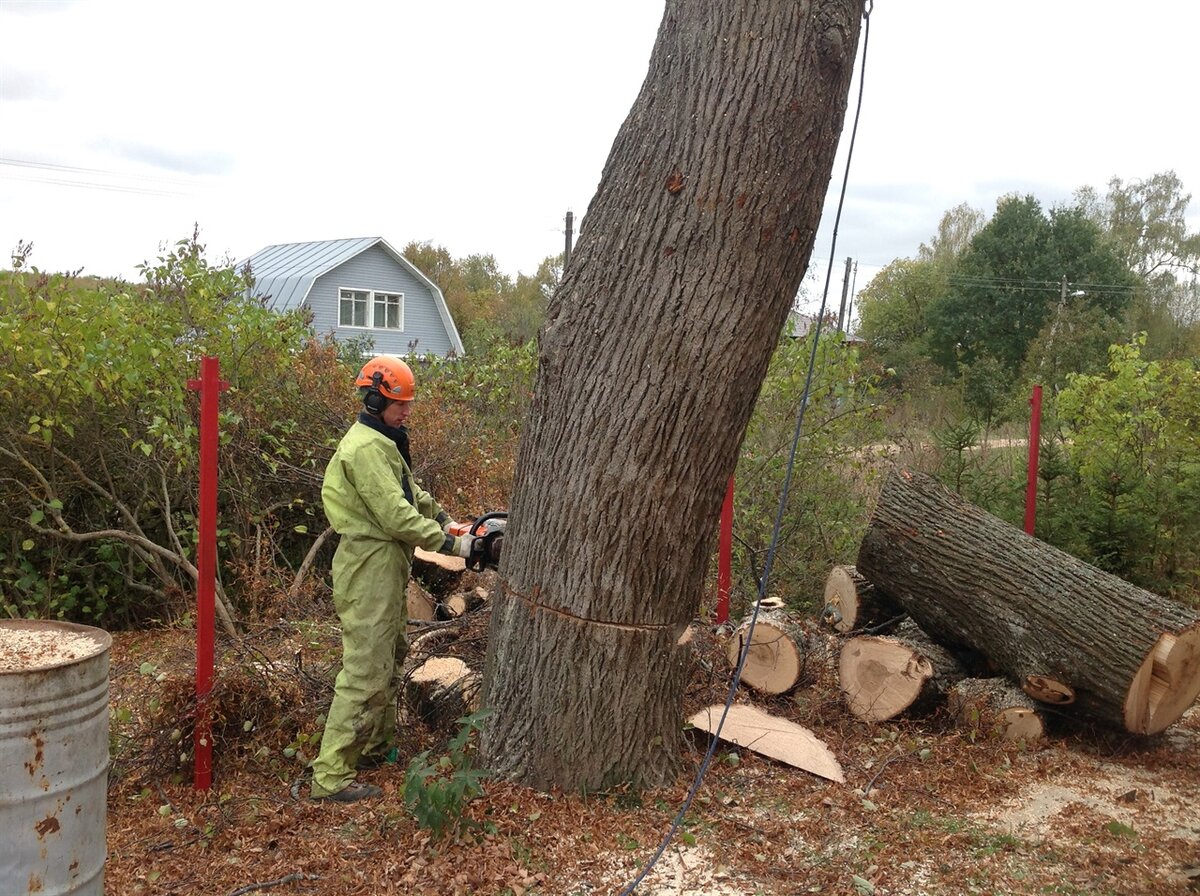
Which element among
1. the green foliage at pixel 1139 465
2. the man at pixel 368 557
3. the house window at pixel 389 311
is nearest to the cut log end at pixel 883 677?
the man at pixel 368 557

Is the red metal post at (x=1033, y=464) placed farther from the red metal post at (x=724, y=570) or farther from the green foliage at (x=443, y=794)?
the green foliage at (x=443, y=794)

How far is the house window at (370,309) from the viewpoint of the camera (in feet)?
116

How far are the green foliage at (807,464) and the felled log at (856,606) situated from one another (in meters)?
1.49

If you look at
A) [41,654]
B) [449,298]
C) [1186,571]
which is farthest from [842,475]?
[449,298]

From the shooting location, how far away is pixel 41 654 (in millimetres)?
2850

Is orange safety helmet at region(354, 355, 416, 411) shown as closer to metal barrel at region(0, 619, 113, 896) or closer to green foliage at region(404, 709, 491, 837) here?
green foliage at region(404, 709, 491, 837)

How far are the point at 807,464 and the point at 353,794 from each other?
212 inches

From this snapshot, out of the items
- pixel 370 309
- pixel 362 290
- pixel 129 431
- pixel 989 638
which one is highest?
pixel 362 290

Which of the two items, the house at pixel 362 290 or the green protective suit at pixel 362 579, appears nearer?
the green protective suit at pixel 362 579

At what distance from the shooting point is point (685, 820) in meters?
4.12

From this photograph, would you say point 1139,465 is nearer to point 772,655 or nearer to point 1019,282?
point 772,655

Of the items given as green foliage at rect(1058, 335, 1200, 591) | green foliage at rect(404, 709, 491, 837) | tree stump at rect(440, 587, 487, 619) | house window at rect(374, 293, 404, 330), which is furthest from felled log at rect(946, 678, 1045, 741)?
house window at rect(374, 293, 404, 330)

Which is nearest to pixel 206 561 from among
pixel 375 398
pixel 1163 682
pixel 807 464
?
pixel 375 398

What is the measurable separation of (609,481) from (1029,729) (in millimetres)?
2850
